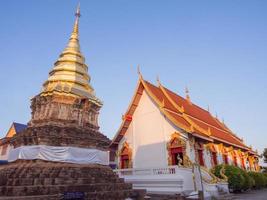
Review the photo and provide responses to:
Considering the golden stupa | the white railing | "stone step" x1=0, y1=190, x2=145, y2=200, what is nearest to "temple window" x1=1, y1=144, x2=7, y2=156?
the golden stupa

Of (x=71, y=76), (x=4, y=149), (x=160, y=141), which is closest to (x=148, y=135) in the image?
(x=160, y=141)

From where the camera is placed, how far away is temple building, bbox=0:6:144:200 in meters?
6.52

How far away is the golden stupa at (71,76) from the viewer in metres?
10.2

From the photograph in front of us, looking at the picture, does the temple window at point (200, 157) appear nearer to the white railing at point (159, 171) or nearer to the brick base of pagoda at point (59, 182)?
the white railing at point (159, 171)

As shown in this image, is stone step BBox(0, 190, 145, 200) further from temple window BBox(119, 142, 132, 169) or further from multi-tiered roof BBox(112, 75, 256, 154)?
temple window BBox(119, 142, 132, 169)

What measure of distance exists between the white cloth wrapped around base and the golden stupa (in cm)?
290

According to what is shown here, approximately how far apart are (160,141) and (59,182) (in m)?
7.03

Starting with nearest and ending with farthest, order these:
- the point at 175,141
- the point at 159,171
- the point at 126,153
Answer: the point at 159,171 → the point at 175,141 → the point at 126,153

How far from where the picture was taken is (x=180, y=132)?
1173 centimetres

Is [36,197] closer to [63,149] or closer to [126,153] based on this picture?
[63,149]

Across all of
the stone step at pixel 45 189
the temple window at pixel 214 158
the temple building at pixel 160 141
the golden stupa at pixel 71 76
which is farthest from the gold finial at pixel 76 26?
the temple window at pixel 214 158

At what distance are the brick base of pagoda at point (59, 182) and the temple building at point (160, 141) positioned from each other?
116 inches

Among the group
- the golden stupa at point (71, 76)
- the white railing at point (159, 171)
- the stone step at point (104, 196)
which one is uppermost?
the golden stupa at point (71, 76)

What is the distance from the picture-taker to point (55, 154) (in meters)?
8.08
